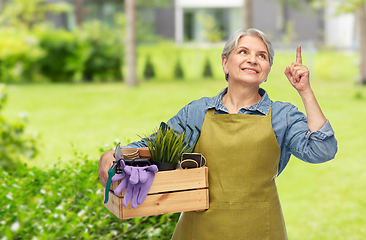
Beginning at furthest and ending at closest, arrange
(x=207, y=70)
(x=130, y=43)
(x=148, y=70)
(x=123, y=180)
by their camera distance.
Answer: (x=148, y=70) < (x=207, y=70) < (x=130, y=43) < (x=123, y=180)

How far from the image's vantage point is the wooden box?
170 cm

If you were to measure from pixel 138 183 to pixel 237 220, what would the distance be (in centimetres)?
45

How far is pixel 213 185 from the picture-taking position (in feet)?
6.03

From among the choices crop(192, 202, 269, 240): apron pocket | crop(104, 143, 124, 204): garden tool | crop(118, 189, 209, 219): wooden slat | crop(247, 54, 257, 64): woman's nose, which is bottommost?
crop(192, 202, 269, 240): apron pocket

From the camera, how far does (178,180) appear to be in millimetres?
1738

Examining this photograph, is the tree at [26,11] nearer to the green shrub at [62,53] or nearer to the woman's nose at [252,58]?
the green shrub at [62,53]

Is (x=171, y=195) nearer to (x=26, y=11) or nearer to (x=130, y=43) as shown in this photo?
(x=130, y=43)

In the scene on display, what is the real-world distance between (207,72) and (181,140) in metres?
14.9

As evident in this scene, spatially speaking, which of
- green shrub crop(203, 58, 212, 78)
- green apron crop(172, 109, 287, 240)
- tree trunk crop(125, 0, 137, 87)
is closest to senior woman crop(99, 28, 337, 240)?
green apron crop(172, 109, 287, 240)

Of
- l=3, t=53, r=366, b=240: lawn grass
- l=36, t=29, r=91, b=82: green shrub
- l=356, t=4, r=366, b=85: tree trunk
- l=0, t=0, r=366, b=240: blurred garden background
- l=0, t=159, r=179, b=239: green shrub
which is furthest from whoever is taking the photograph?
l=36, t=29, r=91, b=82: green shrub

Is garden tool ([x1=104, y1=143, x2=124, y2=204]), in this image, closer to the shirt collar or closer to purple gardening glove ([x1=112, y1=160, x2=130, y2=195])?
purple gardening glove ([x1=112, y1=160, x2=130, y2=195])

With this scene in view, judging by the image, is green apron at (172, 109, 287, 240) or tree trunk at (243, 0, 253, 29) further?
tree trunk at (243, 0, 253, 29)

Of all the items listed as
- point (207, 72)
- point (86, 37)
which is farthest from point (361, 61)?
point (86, 37)

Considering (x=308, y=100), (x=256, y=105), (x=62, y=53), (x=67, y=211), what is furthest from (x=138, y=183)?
(x=62, y=53)
